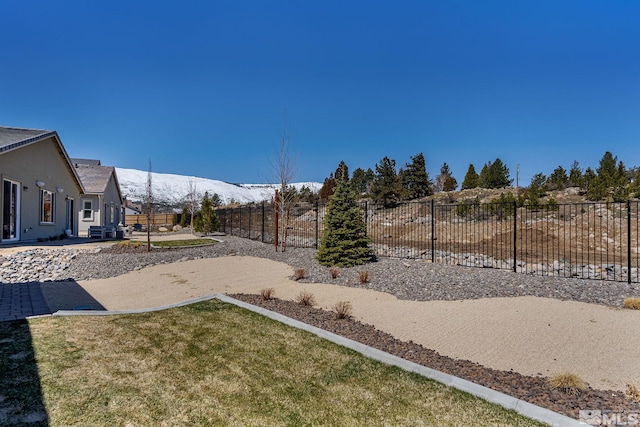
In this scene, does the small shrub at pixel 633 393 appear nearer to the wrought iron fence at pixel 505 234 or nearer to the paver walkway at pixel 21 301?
the wrought iron fence at pixel 505 234

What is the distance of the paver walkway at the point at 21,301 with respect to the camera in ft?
16.9

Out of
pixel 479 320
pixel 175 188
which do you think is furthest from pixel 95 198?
pixel 175 188

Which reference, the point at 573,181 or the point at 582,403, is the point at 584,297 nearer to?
the point at 582,403

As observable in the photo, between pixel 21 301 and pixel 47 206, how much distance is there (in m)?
13.1

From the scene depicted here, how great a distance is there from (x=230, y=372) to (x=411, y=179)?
31.2m

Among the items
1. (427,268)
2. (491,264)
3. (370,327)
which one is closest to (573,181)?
(491,264)

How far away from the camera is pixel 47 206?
54.4 feet

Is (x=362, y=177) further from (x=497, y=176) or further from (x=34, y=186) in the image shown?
(x=34, y=186)

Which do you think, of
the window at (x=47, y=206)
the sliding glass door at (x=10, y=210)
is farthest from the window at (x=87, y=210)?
the sliding glass door at (x=10, y=210)

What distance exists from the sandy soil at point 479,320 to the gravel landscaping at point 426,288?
15.1 inches

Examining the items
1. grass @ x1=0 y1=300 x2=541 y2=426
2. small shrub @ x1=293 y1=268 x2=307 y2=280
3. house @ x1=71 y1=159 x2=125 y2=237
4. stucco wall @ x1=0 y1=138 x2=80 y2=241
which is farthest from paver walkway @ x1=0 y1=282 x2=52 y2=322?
house @ x1=71 y1=159 x2=125 y2=237

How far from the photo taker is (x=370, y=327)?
5.50 metres

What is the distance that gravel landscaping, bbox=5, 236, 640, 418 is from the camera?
3.53 meters

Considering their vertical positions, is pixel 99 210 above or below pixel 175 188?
below
